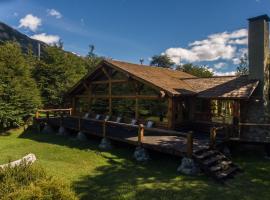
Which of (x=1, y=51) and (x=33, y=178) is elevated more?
(x=1, y=51)

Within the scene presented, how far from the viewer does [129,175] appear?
12.6 metres

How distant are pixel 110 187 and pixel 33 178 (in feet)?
11.3

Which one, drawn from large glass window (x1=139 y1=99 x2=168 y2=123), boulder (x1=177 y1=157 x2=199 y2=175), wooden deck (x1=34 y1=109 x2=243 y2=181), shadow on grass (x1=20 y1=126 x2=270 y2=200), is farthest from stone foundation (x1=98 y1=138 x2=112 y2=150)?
boulder (x1=177 y1=157 x2=199 y2=175)

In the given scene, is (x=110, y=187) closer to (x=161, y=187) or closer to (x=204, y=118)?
(x=161, y=187)

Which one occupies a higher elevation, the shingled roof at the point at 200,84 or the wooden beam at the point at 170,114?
the shingled roof at the point at 200,84

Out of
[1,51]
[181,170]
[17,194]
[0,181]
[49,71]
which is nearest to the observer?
[17,194]

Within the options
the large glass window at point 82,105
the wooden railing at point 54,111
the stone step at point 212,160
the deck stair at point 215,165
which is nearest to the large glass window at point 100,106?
the large glass window at point 82,105

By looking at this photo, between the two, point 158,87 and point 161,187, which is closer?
point 161,187

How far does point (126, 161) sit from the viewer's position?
583 inches

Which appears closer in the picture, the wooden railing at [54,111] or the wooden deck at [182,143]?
the wooden deck at [182,143]

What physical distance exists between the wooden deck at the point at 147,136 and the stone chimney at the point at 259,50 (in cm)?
498

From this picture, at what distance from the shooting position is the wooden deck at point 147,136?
45.9ft

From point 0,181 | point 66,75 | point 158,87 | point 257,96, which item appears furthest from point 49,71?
point 0,181

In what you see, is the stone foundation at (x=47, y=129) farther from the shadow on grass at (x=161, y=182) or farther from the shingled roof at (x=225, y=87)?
the shingled roof at (x=225, y=87)
